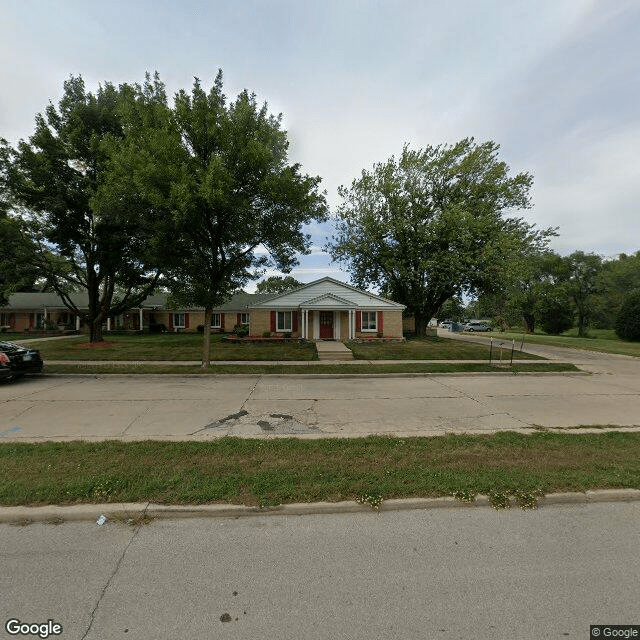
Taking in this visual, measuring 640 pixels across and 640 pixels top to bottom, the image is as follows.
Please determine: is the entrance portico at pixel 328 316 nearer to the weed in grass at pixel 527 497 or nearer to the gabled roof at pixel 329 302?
the gabled roof at pixel 329 302

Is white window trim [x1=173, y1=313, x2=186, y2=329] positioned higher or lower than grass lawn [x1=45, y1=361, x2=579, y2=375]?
higher

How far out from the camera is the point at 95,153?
1630 centimetres

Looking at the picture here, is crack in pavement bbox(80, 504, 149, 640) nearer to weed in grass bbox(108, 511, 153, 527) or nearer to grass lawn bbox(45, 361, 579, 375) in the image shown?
weed in grass bbox(108, 511, 153, 527)

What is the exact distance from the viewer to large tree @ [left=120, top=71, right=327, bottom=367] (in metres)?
9.95

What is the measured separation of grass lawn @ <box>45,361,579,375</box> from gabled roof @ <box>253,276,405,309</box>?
10611 millimetres

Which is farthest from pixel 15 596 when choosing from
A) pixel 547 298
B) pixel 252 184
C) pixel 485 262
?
pixel 547 298

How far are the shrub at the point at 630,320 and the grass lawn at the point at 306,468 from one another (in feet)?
103

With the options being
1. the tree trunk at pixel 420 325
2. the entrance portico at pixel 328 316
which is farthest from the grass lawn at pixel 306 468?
the tree trunk at pixel 420 325

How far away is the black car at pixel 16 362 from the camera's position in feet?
31.6

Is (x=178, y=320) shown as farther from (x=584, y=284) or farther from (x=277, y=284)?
(x=584, y=284)

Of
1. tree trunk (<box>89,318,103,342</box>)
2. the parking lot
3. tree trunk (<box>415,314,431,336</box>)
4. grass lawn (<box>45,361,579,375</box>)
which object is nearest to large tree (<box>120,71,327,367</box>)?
grass lawn (<box>45,361,579,375</box>)

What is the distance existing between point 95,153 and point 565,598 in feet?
72.9

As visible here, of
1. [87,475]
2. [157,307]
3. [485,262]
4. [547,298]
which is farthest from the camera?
[547,298]

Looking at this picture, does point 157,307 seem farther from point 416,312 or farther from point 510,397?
point 510,397
